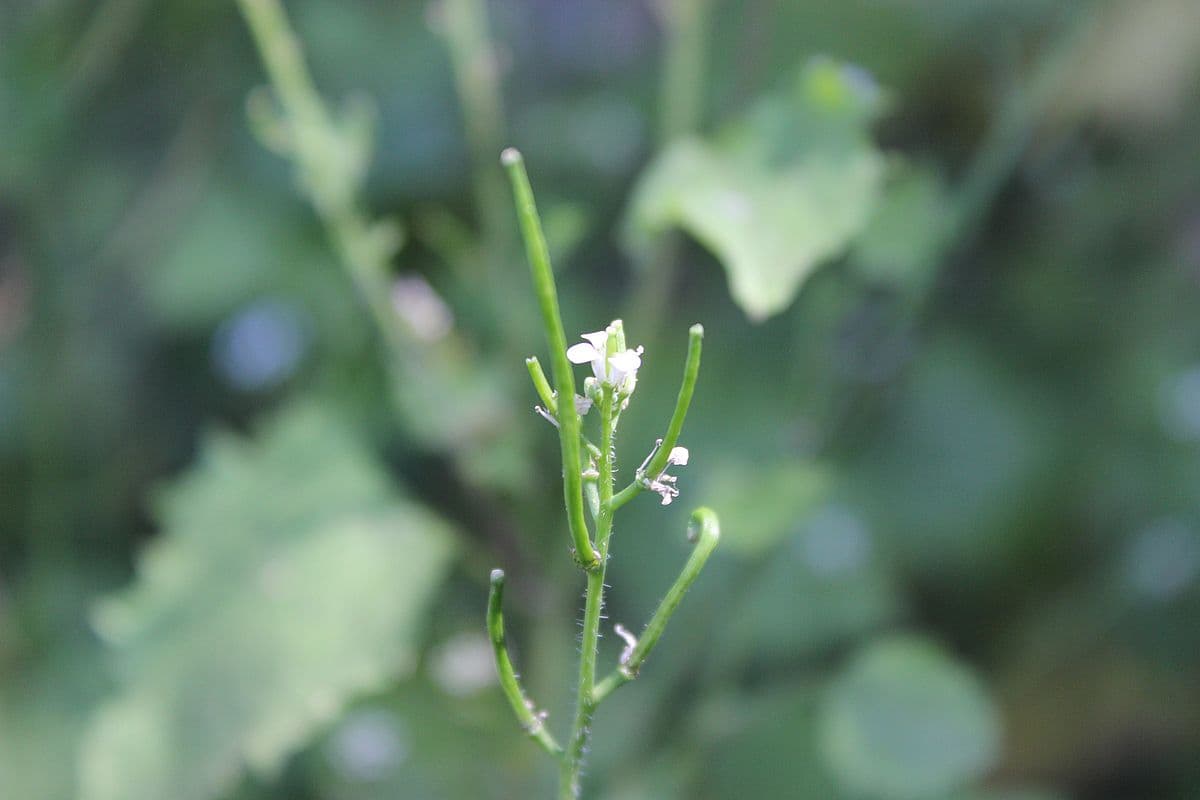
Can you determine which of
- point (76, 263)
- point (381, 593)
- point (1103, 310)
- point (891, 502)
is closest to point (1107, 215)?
point (1103, 310)

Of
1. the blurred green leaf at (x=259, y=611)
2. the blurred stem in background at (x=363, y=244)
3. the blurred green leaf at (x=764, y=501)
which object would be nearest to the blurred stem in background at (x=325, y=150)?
the blurred stem in background at (x=363, y=244)

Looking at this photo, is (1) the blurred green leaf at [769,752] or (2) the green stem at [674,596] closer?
(2) the green stem at [674,596]

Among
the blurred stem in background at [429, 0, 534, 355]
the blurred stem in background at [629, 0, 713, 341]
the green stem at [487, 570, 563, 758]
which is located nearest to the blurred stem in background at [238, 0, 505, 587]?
the blurred stem in background at [429, 0, 534, 355]

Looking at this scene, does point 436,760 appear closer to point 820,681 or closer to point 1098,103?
point 820,681

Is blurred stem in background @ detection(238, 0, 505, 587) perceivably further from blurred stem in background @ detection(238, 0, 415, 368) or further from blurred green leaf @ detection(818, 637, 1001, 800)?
blurred green leaf @ detection(818, 637, 1001, 800)

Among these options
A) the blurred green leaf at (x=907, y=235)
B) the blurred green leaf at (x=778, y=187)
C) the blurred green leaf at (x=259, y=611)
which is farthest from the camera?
the blurred green leaf at (x=907, y=235)

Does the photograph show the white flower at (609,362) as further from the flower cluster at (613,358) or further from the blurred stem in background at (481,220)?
the blurred stem in background at (481,220)
